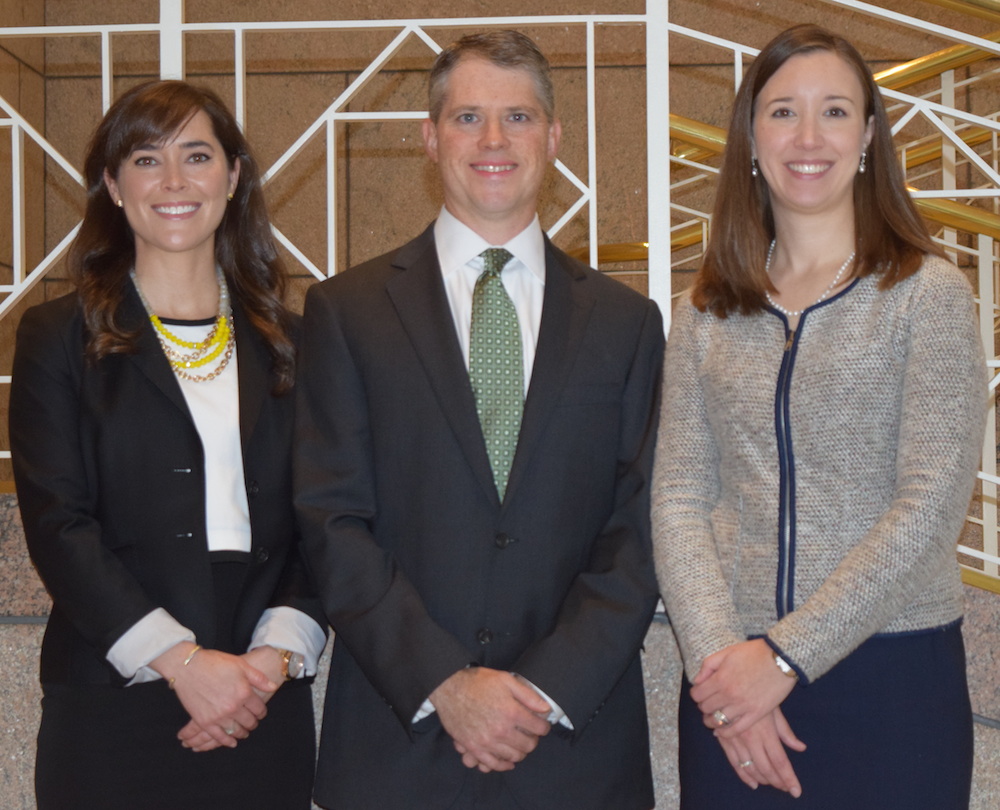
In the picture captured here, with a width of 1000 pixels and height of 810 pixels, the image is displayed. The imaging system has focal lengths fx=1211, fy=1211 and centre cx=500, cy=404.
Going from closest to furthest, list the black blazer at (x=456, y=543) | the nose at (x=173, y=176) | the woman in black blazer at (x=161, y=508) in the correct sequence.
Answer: the black blazer at (x=456, y=543) < the woman in black blazer at (x=161, y=508) < the nose at (x=173, y=176)

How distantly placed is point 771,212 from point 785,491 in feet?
1.89

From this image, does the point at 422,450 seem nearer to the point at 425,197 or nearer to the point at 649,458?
the point at 649,458

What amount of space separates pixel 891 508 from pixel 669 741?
112 cm

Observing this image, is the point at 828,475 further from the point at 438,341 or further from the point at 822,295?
the point at 438,341

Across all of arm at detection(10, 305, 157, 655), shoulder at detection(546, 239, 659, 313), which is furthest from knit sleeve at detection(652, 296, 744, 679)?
arm at detection(10, 305, 157, 655)

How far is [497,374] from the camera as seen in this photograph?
2.21 m

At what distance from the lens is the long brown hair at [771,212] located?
2.07 metres

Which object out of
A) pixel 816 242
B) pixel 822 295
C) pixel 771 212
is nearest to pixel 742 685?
pixel 822 295

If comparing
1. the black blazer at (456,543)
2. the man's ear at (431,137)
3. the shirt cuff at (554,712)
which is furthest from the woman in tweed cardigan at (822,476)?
the man's ear at (431,137)

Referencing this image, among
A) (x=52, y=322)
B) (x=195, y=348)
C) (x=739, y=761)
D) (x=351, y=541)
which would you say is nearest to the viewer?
(x=739, y=761)

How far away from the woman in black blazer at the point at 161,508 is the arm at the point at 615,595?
0.53 meters

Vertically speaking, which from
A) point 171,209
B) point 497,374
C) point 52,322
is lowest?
point 497,374

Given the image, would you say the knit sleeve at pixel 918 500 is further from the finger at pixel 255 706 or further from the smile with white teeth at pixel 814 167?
the finger at pixel 255 706

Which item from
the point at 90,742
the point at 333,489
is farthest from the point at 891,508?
the point at 90,742
